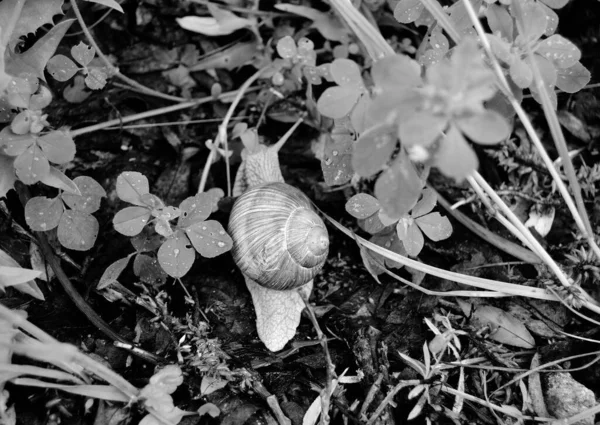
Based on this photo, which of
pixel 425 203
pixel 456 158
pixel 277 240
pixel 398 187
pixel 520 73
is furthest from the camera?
pixel 277 240

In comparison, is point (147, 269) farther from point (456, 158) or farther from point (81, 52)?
point (456, 158)

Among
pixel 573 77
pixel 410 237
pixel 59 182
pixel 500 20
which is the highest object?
pixel 500 20

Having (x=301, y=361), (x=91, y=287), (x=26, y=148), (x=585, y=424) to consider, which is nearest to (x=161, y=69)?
(x=26, y=148)

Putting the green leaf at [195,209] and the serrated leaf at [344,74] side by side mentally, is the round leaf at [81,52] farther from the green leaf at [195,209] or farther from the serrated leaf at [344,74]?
the serrated leaf at [344,74]

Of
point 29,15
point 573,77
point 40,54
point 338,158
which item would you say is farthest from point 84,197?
point 573,77

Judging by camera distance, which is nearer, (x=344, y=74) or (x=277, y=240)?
(x=344, y=74)

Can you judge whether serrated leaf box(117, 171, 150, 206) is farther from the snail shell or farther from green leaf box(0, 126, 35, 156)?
the snail shell
